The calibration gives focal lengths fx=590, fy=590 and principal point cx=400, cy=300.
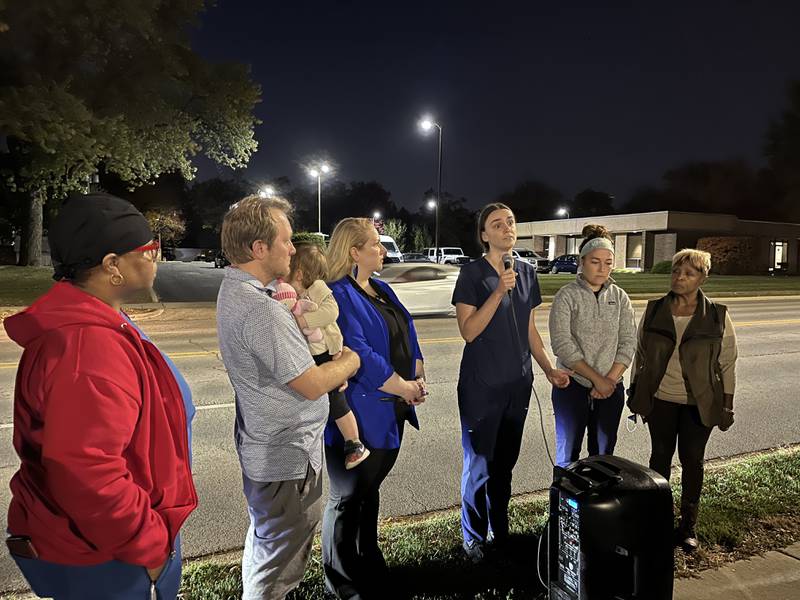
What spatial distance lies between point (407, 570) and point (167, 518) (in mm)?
1962

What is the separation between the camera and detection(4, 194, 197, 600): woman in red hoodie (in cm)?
143

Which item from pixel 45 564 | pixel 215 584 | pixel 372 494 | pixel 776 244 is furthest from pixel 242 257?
pixel 776 244

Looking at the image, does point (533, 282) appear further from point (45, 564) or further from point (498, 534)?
point (45, 564)

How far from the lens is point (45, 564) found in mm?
1561

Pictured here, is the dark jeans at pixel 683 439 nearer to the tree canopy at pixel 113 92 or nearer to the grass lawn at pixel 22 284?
the grass lawn at pixel 22 284

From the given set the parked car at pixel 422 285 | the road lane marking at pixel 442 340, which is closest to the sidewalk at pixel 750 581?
the road lane marking at pixel 442 340

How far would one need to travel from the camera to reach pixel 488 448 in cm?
333

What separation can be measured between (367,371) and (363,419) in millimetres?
249

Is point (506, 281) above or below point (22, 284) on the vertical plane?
above

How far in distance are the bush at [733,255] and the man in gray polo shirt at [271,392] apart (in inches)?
1752

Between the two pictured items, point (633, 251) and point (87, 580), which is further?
point (633, 251)

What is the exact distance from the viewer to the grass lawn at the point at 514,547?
3062 millimetres

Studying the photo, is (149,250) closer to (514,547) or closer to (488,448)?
(488,448)

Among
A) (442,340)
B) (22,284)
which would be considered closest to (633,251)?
(442,340)
